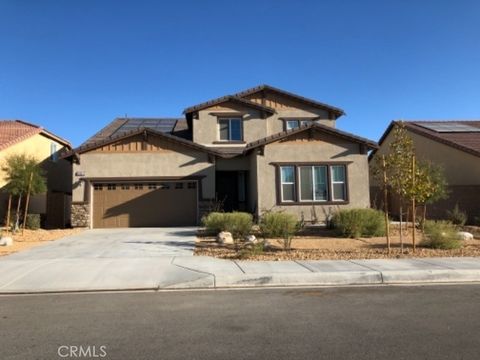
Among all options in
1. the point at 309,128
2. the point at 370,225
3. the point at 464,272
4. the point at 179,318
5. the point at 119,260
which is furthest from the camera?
the point at 309,128

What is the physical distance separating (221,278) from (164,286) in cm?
116

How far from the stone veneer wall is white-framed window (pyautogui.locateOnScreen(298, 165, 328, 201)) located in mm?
9893

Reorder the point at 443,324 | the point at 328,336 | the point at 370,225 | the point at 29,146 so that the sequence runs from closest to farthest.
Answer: the point at 328,336
the point at 443,324
the point at 370,225
the point at 29,146

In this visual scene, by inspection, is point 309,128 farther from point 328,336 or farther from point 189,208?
point 328,336

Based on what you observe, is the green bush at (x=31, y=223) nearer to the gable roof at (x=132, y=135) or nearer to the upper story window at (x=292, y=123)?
the gable roof at (x=132, y=135)

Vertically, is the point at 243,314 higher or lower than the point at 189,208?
lower

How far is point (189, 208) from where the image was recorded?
20.8 meters

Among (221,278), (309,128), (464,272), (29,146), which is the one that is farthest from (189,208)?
(464,272)

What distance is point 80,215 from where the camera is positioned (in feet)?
66.3

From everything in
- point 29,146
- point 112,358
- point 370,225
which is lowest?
point 112,358

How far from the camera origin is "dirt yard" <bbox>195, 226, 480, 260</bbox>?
1166 centimetres

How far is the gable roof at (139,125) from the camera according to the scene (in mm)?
24491

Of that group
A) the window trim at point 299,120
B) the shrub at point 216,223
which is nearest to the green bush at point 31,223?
the shrub at point 216,223

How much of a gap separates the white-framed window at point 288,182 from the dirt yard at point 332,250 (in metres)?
4.44
